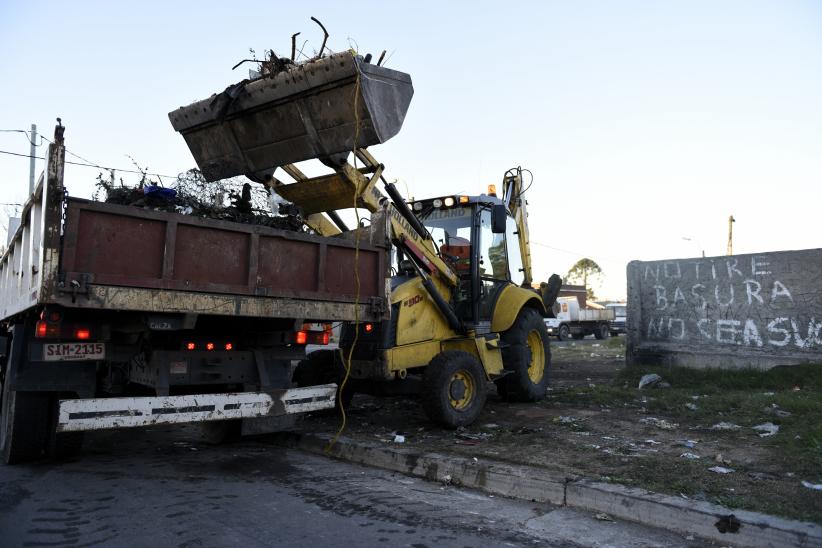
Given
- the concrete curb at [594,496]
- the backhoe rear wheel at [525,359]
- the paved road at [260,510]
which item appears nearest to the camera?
the concrete curb at [594,496]

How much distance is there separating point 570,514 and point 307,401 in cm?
251

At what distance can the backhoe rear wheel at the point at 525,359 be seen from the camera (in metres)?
8.41

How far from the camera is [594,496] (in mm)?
4441

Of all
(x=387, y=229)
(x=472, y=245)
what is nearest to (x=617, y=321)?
(x=472, y=245)

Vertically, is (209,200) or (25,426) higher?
(209,200)

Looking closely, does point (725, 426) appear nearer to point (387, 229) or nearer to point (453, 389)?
point (453, 389)

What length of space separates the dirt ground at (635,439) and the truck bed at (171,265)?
1.94 metres

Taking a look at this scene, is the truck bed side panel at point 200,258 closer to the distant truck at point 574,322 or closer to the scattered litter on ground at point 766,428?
the scattered litter on ground at point 766,428

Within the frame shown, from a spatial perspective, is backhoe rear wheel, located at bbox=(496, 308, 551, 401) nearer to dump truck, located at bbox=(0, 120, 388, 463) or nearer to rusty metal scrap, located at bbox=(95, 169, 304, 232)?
dump truck, located at bbox=(0, 120, 388, 463)

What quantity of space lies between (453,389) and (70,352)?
3772 mm

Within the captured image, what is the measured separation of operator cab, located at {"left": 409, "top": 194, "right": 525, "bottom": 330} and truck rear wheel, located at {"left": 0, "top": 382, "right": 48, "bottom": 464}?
181 inches

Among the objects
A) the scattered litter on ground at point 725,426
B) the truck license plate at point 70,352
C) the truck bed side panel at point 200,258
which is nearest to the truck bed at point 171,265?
the truck bed side panel at point 200,258

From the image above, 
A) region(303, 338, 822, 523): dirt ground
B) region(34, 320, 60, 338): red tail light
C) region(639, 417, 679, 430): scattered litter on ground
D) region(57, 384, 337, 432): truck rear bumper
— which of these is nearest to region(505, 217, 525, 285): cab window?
region(303, 338, 822, 523): dirt ground

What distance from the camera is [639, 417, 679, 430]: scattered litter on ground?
660 cm
